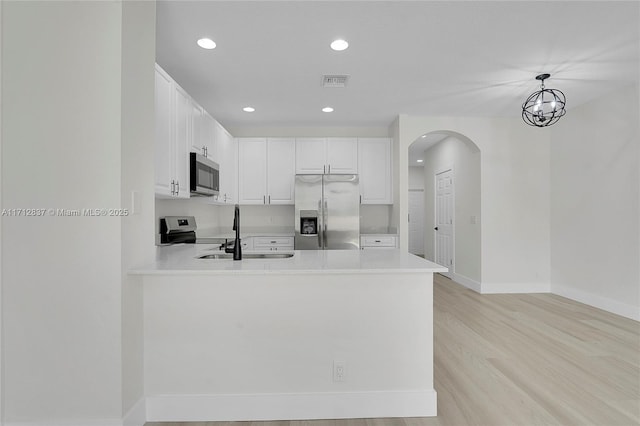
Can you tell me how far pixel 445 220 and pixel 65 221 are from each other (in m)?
5.92

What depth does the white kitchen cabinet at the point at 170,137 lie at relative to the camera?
224 cm

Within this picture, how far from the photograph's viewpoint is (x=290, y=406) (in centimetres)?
Result: 179

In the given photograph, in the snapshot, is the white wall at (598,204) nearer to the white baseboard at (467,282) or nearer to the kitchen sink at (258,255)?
the white baseboard at (467,282)

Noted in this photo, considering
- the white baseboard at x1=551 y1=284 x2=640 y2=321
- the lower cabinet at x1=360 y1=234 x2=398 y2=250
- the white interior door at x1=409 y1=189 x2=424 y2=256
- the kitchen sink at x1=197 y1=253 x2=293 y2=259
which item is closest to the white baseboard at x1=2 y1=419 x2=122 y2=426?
the kitchen sink at x1=197 y1=253 x2=293 y2=259

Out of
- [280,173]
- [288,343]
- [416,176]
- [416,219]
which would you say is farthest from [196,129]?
[416,219]

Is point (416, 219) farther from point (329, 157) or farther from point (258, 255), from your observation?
point (258, 255)

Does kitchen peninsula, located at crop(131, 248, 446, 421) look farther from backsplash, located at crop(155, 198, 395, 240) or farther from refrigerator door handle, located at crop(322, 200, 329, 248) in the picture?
backsplash, located at crop(155, 198, 395, 240)

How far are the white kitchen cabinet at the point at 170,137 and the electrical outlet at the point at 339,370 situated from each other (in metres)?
1.67

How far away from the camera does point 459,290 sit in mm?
4902

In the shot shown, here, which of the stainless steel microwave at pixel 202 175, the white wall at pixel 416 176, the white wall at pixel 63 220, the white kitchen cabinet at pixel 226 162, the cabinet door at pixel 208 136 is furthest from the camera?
the white wall at pixel 416 176

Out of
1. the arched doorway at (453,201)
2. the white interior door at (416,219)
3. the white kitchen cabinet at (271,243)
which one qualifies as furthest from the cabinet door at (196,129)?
the white interior door at (416,219)

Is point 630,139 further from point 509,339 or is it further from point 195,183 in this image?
point 195,183

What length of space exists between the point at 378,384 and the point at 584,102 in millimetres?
4466

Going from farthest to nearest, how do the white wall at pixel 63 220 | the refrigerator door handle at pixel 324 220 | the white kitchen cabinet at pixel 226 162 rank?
the refrigerator door handle at pixel 324 220 < the white kitchen cabinet at pixel 226 162 < the white wall at pixel 63 220
